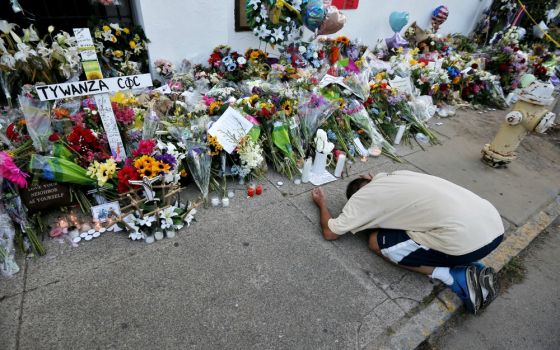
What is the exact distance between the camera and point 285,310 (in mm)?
2090

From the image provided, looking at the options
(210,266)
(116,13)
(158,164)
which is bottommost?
(210,266)

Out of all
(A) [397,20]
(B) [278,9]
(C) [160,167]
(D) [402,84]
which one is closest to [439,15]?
(A) [397,20]

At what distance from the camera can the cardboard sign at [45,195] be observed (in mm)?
2387

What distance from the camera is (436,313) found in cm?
229

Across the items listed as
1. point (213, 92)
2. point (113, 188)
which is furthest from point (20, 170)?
point (213, 92)

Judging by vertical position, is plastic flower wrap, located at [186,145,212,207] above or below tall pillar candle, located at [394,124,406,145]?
above

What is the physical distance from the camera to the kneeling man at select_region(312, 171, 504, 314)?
215 cm

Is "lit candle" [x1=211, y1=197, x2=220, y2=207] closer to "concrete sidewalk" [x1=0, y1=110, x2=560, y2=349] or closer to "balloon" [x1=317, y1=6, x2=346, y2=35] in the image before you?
"concrete sidewalk" [x1=0, y1=110, x2=560, y2=349]

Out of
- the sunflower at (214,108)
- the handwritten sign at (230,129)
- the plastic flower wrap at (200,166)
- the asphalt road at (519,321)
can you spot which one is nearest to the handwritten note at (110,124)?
the plastic flower wrap at (200,166)

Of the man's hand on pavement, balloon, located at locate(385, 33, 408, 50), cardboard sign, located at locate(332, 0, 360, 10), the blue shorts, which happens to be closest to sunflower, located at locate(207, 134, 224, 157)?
→ the man's hand on pavement

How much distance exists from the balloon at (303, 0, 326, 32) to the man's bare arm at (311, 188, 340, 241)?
281 centimetres

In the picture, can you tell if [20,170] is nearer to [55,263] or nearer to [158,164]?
[55,263]

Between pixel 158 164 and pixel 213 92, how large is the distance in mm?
1651

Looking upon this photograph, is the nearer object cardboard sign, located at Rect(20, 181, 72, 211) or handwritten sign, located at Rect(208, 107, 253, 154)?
cardboard sign, located at Rect(20, 181, 72, 211)
